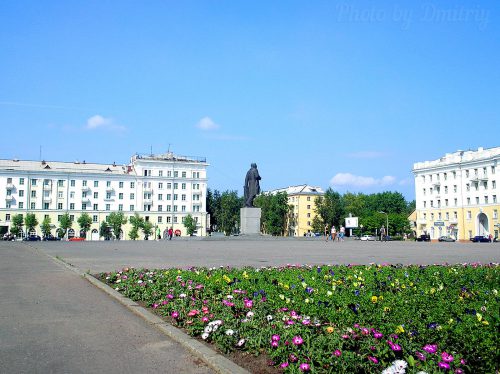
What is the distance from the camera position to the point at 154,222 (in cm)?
10294

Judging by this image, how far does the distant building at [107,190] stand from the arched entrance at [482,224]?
54.3m

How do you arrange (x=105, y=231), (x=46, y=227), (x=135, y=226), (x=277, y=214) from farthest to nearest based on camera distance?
(x=277, y=214) → (x=105, y=231) → (x=135, y=226) → (x=46, y=227)

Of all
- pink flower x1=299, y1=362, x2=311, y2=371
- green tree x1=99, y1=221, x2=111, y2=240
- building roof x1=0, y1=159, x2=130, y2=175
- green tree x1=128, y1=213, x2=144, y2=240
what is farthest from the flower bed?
building roof x1=0, y1=159, x2=130, y2=175

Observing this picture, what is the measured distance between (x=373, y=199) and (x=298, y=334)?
136908 millimetres

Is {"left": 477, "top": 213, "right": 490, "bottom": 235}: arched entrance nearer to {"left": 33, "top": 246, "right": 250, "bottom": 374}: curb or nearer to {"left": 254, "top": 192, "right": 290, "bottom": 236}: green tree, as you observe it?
{"left": 254, "top": 192, "right": 290, "bottom": 236}: green tree

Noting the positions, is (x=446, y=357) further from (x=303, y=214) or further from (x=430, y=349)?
(x=303, y=214)

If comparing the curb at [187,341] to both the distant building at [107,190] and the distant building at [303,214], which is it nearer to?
the distant building at [107,190]

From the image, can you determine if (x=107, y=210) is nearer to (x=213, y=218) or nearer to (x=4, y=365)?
(x=213, y=218)

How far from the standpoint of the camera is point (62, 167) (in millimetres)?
101688

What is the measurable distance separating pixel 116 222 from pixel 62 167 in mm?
18725

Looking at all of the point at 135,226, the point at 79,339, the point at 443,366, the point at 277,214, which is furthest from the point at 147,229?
the point at 443,366

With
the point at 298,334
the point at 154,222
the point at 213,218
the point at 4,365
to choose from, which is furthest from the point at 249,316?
the point at 213,218

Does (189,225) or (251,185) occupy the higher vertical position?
(251,185)

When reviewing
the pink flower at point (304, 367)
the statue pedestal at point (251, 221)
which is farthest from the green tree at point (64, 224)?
the pink flower at point (304, 367)
